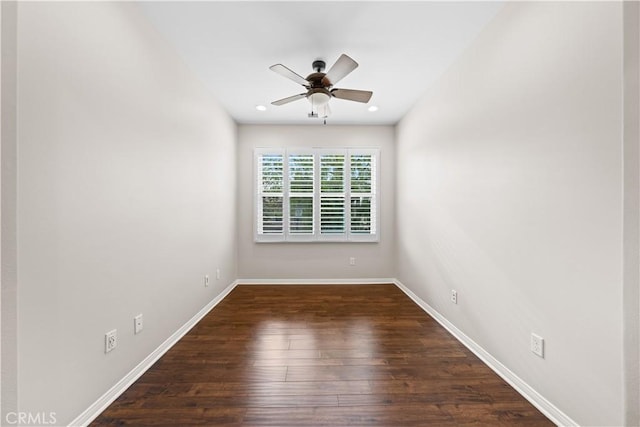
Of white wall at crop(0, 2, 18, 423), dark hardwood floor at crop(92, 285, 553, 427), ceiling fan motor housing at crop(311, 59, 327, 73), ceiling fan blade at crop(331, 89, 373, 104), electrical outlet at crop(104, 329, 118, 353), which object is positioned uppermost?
ceiling fan motor housing at crop(311, 59, 327, 73)

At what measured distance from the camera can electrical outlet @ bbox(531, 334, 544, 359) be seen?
5.20ft

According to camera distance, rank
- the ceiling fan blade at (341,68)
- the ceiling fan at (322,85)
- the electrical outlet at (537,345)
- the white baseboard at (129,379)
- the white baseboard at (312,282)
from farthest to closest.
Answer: the white baseboard at (312,282) < the ceiling fan at (322,85) < the ceiling fan blade at (341,68) < the electrical outlet at (537,345) < the white baseboard at (129,379)

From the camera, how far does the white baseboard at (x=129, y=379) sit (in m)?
1.48

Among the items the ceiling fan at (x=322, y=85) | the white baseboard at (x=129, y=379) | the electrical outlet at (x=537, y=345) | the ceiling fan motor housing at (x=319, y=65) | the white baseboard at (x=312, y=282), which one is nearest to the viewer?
the white baseboard at (x=129, y=379)

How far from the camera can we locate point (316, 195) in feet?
14.5

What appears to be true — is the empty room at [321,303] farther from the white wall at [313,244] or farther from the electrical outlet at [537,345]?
the white wall at [313,244]

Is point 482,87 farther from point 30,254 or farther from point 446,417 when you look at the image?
point 30,254

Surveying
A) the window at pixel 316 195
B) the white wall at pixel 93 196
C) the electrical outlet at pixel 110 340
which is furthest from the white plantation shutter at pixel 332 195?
the electrical outlet at pixel 110 340

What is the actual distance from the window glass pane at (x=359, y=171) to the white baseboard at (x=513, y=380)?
2.30 m

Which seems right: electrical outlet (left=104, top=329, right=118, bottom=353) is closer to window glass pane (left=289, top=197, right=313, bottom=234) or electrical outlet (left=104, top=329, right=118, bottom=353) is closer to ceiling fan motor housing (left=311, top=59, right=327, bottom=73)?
ceiling fan motor housing (left=311, top=59, right=327, bottom=73)

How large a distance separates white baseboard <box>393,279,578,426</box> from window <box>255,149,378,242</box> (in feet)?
6.75

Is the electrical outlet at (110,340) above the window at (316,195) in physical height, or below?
below

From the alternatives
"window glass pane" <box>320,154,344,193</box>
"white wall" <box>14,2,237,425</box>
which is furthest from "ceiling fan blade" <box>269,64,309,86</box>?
"window glass pane" <box>320,154,344,193</box>

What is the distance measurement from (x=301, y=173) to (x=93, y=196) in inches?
122
